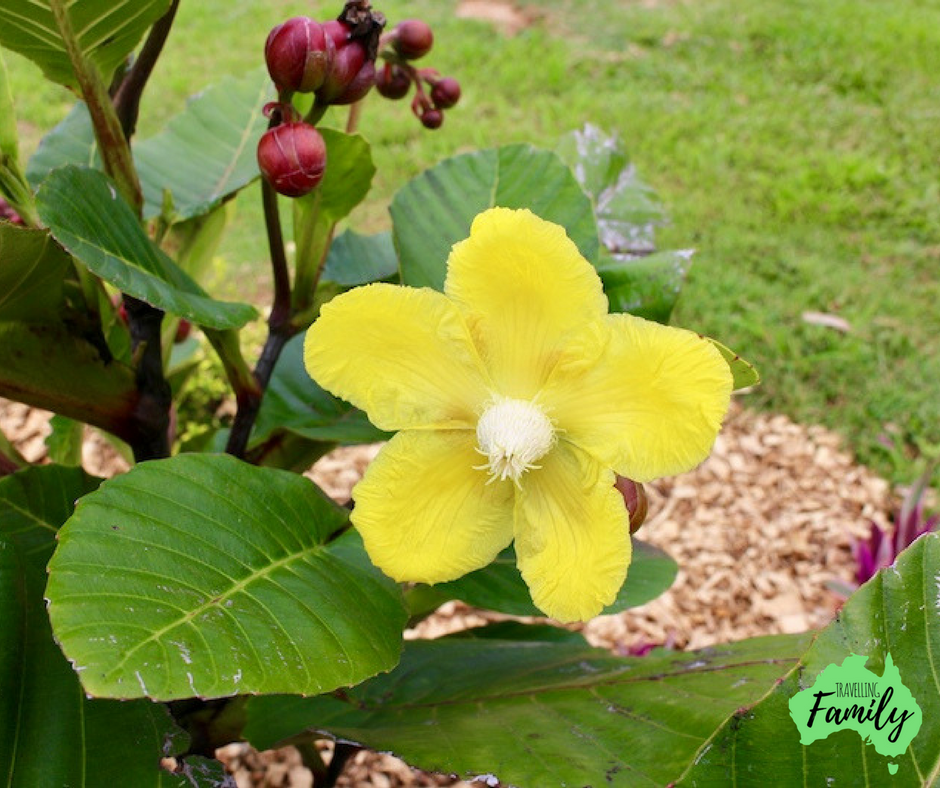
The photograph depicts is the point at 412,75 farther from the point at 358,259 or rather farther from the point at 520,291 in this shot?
the point at 520,291

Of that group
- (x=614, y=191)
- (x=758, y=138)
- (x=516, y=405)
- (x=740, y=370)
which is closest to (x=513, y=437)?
(x=516, y=405)

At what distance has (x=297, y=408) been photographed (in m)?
1.20

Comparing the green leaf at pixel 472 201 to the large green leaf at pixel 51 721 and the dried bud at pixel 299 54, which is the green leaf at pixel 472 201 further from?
the large green leaf at pixel 51 721

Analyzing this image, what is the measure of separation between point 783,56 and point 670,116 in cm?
84

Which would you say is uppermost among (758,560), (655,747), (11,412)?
(655,747)

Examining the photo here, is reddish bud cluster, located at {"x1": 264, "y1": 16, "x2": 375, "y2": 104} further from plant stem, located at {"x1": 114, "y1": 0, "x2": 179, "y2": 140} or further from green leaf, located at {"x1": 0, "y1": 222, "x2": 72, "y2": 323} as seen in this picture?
green leaf, located at {"x1": 0, "y1": 222, "x2": 72, "y2": 323}

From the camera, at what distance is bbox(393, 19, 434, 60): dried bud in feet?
3.43

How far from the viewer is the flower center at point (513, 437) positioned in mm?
731

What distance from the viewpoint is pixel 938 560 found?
685 mm

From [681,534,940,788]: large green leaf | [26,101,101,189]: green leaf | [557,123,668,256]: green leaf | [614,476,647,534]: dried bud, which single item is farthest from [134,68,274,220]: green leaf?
[681,534,940,788]: large green leaf

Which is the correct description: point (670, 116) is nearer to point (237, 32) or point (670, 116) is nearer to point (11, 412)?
point (237, 32)

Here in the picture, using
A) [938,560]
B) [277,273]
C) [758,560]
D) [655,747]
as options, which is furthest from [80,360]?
[758,560]

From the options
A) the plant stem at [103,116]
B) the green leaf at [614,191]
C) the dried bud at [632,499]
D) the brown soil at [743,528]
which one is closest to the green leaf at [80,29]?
the plant stem at [103,116]

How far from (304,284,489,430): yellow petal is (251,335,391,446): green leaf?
11.4 inches
